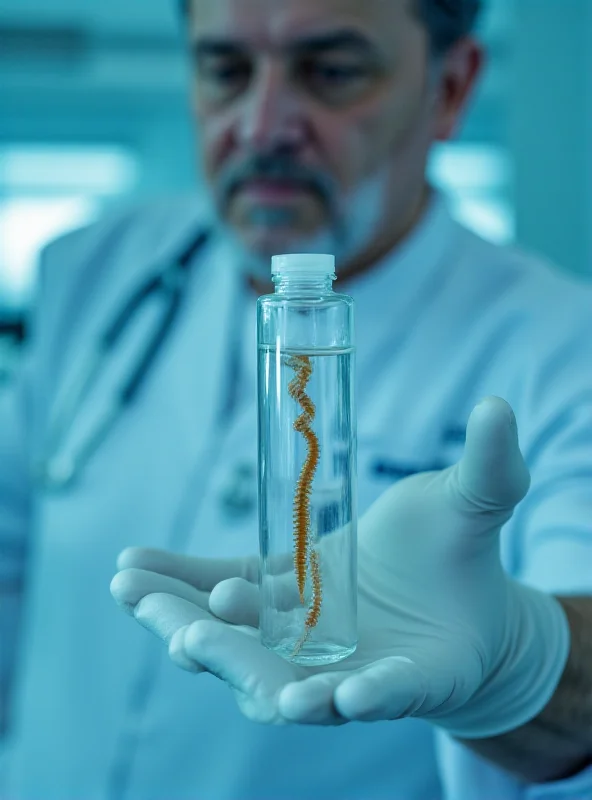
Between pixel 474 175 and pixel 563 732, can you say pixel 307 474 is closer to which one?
pixel 563 732

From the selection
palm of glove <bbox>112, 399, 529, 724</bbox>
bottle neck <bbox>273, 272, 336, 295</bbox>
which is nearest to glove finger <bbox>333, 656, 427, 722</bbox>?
palm of glove <bbox>112, 399, 529, 724</bbox>

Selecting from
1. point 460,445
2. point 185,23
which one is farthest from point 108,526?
point 185,23

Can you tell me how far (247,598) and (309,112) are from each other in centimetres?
57

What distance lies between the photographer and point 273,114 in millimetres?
869

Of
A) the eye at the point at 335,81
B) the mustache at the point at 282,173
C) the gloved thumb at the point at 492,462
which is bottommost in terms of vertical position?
the gloved thumb at the point at 492,462

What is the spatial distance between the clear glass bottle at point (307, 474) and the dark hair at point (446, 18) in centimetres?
54

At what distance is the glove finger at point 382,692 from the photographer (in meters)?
0.39

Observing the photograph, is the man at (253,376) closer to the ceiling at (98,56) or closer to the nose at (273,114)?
the nose at (273,114)

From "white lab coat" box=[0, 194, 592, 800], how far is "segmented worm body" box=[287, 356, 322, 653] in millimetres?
250

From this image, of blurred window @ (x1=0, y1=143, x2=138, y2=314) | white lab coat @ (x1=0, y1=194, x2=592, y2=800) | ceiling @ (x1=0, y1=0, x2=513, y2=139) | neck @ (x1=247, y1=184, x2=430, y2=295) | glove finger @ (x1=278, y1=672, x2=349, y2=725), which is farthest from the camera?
blurred window @ (x1=0, y1=143, x2=138, y2=314)

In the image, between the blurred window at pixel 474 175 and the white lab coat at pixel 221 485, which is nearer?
the white lab coat at pixel 221 485

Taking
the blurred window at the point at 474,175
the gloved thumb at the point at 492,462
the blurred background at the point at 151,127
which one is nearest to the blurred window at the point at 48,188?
the blurred background at the point at 151,127

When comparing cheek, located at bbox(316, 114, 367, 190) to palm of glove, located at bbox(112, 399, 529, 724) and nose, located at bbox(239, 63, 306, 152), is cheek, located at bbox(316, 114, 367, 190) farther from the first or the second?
palm of glove, located at bbox(112, 399, 529, 724)

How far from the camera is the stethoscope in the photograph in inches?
39.4
